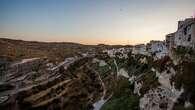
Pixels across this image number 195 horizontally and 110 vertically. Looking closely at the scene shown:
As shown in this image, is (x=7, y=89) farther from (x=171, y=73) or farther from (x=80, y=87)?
(x=171, y=73)

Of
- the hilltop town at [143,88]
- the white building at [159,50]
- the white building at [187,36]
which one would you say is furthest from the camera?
the white building at [159,50]

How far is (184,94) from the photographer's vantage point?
24.0 metres

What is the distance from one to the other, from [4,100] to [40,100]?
328 inches

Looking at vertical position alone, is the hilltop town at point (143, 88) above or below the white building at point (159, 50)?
below

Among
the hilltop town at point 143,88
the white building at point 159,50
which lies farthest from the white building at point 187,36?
the white building at point 159,50

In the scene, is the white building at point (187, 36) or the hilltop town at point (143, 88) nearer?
the hilltop town at point (143, 88)

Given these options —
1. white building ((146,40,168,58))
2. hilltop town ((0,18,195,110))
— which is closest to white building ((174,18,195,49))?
hilltop town ((0,18,195,110))

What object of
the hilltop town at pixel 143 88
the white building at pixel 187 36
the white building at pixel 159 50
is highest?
the white building at pixel 187 36

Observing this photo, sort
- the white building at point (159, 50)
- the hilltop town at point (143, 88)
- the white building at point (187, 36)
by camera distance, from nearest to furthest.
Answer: the hilltop town at point (143, 88) < the white building at point (187, 36) < the white building at point (159, 50)

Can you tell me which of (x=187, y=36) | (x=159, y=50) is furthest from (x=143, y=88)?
(x=159, y=50)

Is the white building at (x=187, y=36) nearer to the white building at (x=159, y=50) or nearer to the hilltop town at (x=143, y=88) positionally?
the hilltop town at (x=143, y=88)

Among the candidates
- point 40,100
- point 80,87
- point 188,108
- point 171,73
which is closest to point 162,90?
point 171,73

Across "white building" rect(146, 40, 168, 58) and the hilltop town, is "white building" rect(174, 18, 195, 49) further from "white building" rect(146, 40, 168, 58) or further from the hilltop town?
"white building" rect(146, 40, 168, 58)

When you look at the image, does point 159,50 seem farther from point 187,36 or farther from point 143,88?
point 143,88
